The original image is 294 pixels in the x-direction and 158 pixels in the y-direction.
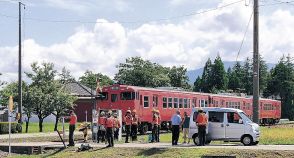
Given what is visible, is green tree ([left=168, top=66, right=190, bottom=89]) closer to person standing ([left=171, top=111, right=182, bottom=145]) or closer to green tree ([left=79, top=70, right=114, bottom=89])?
green tree ([left=79, top=70, right=114, bottom=89])

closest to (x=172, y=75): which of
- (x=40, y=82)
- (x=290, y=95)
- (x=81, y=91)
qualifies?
(x=290, y=95)

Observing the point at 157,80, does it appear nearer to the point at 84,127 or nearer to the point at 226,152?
the point at 84,127

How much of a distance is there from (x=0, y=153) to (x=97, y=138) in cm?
496

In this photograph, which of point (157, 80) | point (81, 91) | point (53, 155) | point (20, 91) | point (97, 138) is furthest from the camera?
point (157, 80)

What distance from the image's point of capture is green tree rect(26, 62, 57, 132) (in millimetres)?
47156

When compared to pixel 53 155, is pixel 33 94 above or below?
above

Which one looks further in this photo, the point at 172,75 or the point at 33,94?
the point at 172,75

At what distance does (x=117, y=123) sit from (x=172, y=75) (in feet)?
265

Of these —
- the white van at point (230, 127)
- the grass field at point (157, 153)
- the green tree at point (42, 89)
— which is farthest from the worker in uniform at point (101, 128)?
the green tree at point (42, 89)

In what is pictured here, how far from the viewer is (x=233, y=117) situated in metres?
24.8

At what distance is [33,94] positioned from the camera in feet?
154

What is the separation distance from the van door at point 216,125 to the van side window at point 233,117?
0.27 metres

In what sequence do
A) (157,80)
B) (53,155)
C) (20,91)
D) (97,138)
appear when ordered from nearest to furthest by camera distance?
(53,155)
(97,138)
(20,91)
(157,80)

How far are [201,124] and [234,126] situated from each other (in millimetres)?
1752
